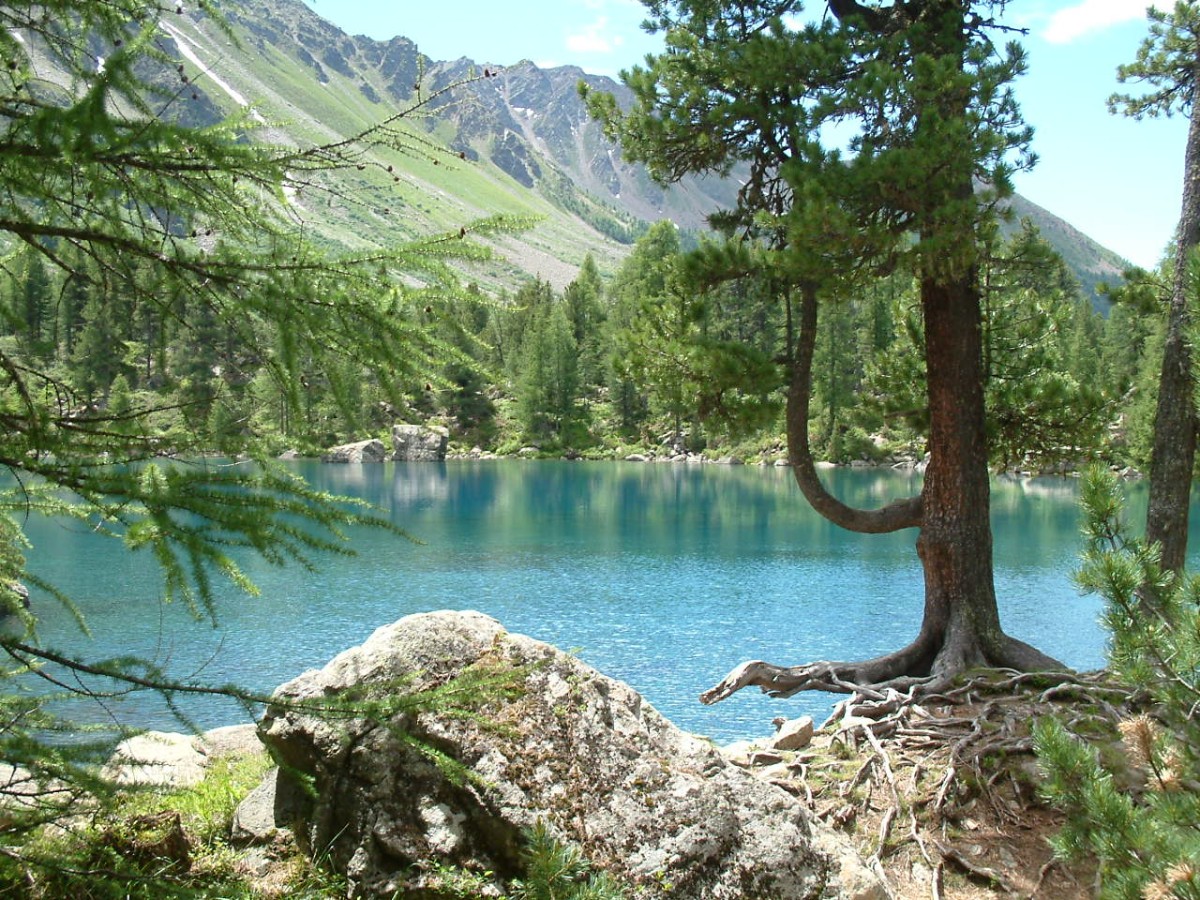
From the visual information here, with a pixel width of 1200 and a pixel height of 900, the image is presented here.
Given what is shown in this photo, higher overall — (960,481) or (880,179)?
(880,179)

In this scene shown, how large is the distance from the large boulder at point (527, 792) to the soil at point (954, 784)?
2029 millimetres

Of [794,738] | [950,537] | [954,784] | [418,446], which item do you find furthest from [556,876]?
[418,446]

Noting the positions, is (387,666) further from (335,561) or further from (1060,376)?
(335,561)

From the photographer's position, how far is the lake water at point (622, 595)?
16.4 metres

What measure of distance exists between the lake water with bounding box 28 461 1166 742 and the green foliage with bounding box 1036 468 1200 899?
6526 millimetres

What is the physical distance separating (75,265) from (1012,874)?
19.1 ft

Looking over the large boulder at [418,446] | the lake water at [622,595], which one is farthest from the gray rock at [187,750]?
the large boulder at [418,446]

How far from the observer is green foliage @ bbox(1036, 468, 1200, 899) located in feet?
9.67

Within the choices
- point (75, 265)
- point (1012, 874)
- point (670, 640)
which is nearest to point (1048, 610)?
point (670, 640)

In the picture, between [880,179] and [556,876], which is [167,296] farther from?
[880,179]

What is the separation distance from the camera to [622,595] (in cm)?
2283

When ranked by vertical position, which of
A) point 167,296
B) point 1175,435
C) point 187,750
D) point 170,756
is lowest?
point 187,750

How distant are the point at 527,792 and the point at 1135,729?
2246 millimetres

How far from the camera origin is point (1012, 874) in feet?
18.2
